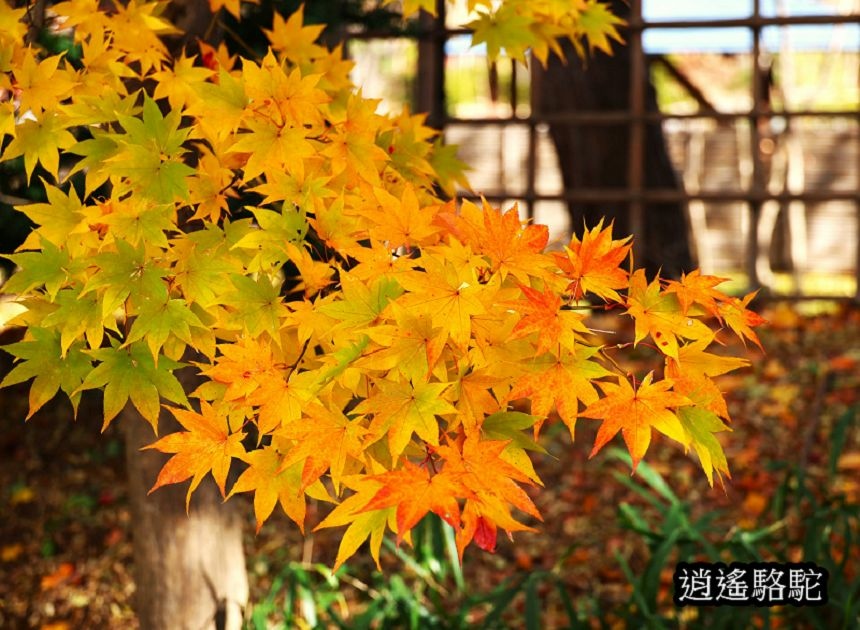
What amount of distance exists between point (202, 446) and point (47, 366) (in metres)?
0.26

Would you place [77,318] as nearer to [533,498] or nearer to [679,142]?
[533,498]

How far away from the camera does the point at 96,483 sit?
3426 mm

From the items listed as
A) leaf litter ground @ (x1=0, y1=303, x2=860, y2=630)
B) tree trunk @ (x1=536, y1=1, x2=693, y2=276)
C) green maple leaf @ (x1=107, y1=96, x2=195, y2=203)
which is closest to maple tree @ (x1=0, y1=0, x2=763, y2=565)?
green maple leaf @ (x1=107, y1=96, x2=195, y2=203)

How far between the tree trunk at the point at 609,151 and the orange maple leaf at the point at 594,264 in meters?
3.30

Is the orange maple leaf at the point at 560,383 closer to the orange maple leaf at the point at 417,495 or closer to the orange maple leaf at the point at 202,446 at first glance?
the orange maple leaf at the point at 417,495

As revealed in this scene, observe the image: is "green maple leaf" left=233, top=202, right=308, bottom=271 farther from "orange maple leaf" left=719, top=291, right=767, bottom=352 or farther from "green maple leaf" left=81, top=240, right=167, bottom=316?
"orange maple leaf" left=719, top=291, right=767, bottom=352

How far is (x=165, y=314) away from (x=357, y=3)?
2.86 metres

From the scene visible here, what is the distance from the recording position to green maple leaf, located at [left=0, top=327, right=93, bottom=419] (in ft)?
4.30

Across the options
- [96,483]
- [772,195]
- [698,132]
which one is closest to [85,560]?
[96,483]

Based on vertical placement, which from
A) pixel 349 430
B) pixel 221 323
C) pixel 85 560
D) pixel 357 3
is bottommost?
pixel 85 560

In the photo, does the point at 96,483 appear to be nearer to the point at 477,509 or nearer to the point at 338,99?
the point at 338,99

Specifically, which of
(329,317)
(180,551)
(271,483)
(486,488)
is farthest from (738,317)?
(180,551)

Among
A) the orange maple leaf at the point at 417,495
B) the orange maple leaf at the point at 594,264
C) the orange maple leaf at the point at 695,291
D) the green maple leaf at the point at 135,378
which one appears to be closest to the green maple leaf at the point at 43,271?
the green maple leaf at the point at 135,378

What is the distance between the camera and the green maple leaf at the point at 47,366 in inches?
51.6
